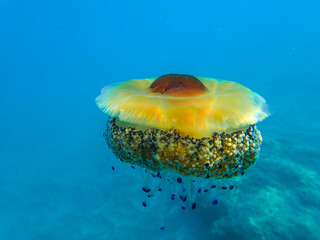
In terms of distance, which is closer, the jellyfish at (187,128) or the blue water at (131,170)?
the jellyfish at (187,128)

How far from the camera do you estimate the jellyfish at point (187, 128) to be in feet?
7.22

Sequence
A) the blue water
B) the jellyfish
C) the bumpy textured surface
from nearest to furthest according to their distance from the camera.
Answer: the jellyfish
the bumpy textured surface
the blue water

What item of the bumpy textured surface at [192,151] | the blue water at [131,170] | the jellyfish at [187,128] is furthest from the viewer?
the blue water at [131,170]

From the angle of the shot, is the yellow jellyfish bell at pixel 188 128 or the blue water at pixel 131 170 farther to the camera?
the blue water at pixel 131 170

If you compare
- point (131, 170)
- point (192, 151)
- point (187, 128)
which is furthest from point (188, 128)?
point (131, 170)

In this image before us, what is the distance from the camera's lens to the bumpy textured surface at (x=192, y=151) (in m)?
2.32

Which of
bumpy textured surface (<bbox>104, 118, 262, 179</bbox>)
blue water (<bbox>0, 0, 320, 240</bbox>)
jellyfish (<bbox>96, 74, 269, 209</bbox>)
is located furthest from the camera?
blue water (<bbox>0, 0, 320, 240</bbox>)

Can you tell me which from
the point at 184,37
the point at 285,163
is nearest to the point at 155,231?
the point at 285,163

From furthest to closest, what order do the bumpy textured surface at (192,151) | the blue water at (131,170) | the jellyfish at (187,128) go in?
the blue water at (131,170) < the bumpy textured surface at (192,151) < the jellyfish at (187,128)

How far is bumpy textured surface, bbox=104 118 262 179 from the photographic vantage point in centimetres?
232

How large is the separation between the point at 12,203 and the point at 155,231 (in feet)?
36.9

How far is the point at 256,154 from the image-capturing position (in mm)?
2775

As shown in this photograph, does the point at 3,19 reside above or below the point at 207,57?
above

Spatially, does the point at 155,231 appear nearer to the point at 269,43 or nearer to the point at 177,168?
the point at 177,168
